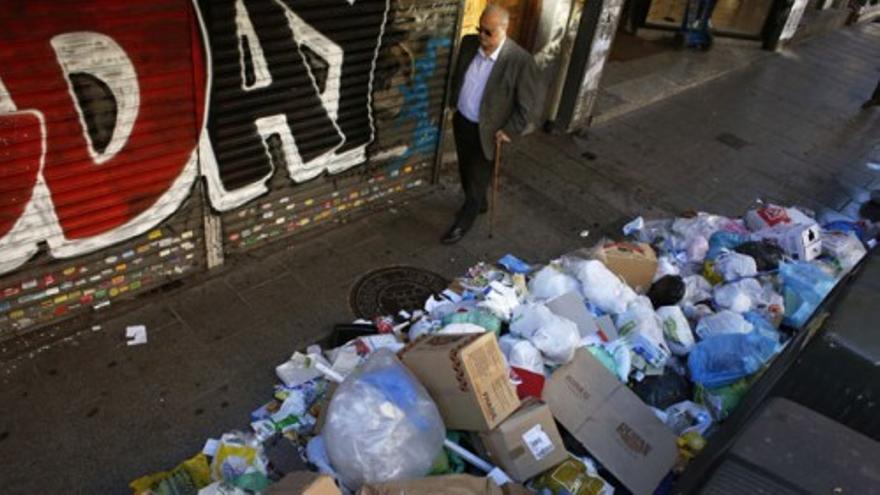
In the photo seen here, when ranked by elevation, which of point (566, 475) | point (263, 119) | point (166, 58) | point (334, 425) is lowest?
point (566, 475)

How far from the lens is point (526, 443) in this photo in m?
3.35

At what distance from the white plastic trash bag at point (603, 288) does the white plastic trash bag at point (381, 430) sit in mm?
1791

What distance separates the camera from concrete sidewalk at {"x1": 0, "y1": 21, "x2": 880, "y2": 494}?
3664 millimetres

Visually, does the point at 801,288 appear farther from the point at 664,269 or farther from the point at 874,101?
the point at 874,101

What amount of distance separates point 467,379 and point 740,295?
2.59 metres

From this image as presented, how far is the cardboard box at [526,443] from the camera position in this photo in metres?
3.31

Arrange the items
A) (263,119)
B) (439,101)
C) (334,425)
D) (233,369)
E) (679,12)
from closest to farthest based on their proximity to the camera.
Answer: (334,425) → (233,369) → (263,119) → (439,101) → (679,12)

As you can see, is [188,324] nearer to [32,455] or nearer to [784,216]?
[32,455]

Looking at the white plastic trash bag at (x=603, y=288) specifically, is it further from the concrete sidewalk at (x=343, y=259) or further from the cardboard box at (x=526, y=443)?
the cardboard box at (x=526, y=443)

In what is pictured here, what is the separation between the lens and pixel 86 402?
12.5 feet

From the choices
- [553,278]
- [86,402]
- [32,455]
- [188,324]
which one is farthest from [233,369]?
[553,278]

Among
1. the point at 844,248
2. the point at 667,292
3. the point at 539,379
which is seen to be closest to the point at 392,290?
the point at 539,379

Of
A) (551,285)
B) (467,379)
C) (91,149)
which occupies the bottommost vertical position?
(551,285)

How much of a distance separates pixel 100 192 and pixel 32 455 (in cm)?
150
